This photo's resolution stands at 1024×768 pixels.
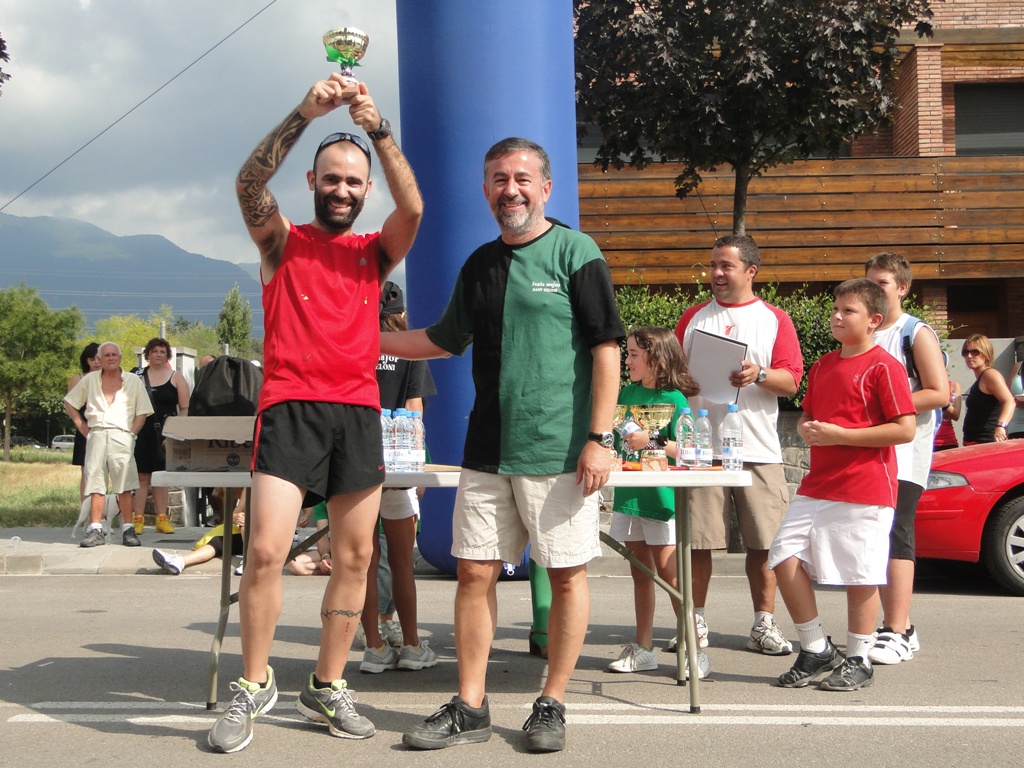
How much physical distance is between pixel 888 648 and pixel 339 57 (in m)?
3.77

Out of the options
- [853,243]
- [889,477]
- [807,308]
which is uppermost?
[853,243]

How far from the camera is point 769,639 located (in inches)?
231

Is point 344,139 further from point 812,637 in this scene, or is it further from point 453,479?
point 812,637

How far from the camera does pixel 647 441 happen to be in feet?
17.0

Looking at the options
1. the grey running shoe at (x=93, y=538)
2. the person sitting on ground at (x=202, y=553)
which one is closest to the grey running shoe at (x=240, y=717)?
the person sitting on ground at (x=202, y=553)

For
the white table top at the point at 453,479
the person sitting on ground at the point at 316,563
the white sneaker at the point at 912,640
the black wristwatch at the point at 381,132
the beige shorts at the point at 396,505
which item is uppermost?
the black wristwatch at the point at 381,132

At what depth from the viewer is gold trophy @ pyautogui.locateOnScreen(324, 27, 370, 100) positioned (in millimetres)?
3994

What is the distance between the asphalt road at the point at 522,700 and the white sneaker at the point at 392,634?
223 millimetres

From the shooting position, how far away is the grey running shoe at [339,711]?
4230 millimetres

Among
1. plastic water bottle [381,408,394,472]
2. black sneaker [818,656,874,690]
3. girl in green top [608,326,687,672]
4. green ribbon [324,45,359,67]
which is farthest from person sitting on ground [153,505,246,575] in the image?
green ribbon [324,45,359,67]

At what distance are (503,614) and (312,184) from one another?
3732 millimetres

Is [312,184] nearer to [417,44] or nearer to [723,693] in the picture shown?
[723,693]

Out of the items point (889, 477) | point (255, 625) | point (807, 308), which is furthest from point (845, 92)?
point (255, 625)

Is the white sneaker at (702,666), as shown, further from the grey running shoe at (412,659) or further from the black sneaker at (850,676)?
the grey running shoe at (412,659)
